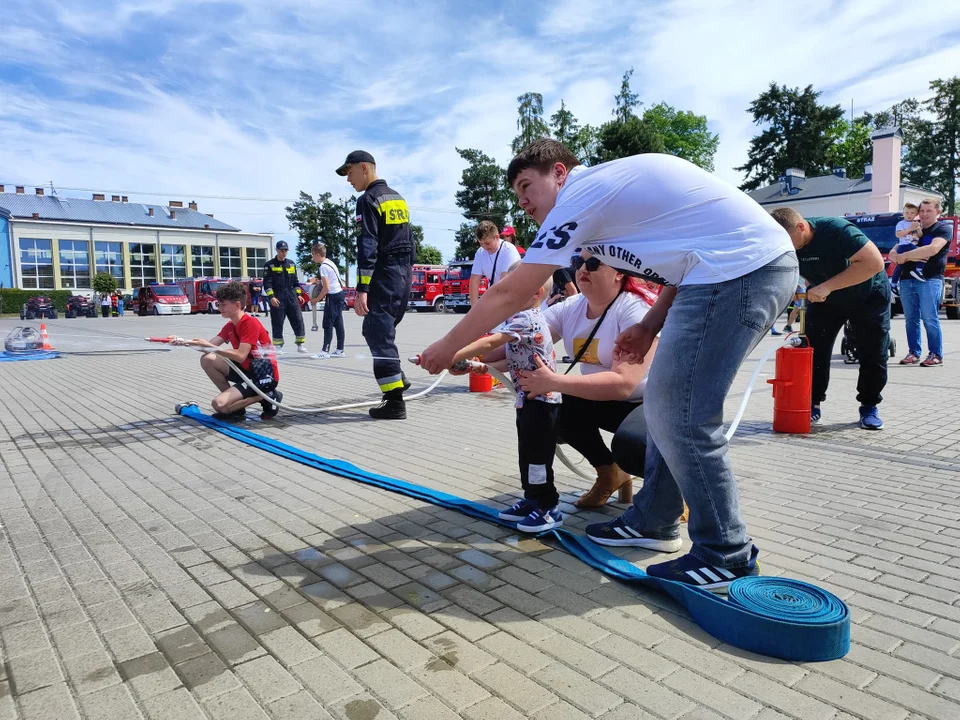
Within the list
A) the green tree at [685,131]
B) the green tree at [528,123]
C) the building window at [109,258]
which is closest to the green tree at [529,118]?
the green tree at [528,123]

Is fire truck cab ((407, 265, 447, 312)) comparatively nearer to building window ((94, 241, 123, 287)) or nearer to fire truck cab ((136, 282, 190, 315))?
fire truck cab ((136, 282, 190, 315))

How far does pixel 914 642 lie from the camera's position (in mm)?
2268

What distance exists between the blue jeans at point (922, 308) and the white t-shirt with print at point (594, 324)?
732cm

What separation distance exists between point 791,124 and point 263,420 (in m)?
58.6

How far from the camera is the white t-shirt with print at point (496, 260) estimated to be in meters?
7.81

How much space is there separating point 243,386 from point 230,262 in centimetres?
7384

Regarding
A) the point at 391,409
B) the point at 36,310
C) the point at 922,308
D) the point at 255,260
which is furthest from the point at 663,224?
the point at 255,260

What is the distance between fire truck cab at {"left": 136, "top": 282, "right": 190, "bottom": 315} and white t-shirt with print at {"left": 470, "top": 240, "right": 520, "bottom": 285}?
3420cm

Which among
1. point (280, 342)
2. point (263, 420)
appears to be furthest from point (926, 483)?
point (280, 342)

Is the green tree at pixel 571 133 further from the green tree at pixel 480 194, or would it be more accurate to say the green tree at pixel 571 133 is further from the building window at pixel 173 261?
the building window at pixel 173 261

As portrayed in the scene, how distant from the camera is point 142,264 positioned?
6969cm

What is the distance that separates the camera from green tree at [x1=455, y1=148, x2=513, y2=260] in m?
52.9

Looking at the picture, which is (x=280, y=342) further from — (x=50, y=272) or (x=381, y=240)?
(x=50, y=272)

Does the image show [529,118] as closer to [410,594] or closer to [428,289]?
[428,289]
